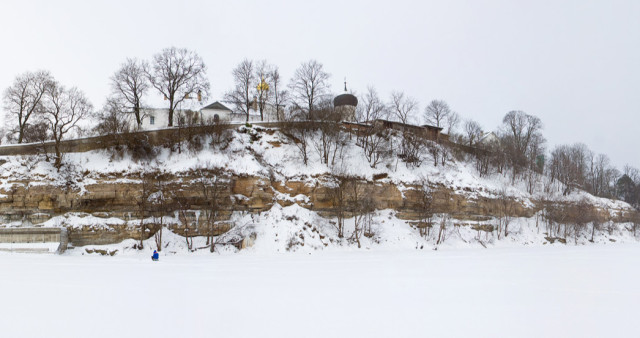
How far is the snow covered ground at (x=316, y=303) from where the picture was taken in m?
7.58

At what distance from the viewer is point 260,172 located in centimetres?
2986

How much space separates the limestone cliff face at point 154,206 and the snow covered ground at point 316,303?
10580 millimetres

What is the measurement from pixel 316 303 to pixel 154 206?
21.6 meters

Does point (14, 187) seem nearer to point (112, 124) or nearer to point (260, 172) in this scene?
point (112, 124)

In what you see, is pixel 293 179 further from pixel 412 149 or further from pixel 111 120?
pixel 111 120

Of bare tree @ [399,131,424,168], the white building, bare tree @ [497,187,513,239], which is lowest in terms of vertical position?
bare tree @ [497,187,513,239]

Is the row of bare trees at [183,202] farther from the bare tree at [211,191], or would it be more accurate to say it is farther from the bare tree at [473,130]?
the bare tree at [473,130]

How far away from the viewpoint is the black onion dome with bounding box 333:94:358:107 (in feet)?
162

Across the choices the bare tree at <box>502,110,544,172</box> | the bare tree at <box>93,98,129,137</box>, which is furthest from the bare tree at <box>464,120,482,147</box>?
the bare tree at <box>93,98,129,137</box>

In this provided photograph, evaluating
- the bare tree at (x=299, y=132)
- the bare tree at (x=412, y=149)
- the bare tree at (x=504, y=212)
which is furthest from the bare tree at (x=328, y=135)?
the bare tree at (x=504, y=212)

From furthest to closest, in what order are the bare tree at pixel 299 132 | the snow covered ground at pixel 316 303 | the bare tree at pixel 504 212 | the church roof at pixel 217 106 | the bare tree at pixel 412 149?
1. the church roof at pixel 217 106
2. the bare tree at pixel 412 149
3. the bare tree at pixel 299 132
4. the bare tree at pixel 504 212
5. the snow covered ground at pixel 316 303

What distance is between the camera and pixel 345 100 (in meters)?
49.6

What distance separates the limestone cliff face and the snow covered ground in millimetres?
10580

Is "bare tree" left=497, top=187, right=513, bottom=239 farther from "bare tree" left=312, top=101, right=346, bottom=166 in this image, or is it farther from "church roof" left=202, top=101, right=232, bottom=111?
"church roof" left=202, top=101, right=232, bottom=111
